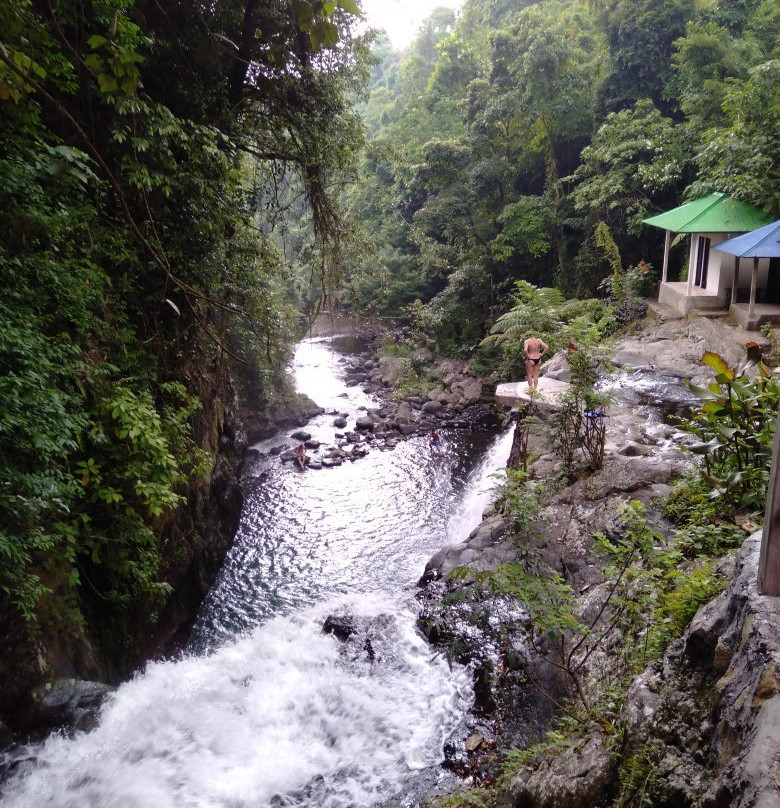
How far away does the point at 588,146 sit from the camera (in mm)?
19062

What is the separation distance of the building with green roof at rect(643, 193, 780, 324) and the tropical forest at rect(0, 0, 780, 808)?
0.53ft

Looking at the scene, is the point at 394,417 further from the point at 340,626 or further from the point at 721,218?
the point at 340,626

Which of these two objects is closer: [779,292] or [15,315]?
[15,315]

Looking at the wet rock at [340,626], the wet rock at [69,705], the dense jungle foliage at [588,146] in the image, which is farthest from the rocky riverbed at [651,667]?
the dense jungle foliage at [588,146]

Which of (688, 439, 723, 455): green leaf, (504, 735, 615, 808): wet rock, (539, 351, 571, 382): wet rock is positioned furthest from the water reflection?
(504, 735, 615, 808): wet rock

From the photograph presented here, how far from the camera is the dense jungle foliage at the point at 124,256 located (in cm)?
441

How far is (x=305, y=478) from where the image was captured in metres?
14.0

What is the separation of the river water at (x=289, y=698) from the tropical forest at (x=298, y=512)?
0.13 ft

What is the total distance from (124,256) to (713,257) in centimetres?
1358

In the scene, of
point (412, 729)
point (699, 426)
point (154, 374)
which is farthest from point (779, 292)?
point (154, 374)

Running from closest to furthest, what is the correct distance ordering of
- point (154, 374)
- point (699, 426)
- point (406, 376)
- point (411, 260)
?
point (699, 426) < point (154, 374) < point (406, 376) < point (411, 260)

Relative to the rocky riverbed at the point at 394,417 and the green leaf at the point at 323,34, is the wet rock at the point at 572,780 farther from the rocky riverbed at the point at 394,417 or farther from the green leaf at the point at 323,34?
the rocky riverbed at the point at 394,417

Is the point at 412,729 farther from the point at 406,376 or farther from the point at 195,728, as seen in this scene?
the point at 406,376

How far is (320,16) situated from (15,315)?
3.71m
